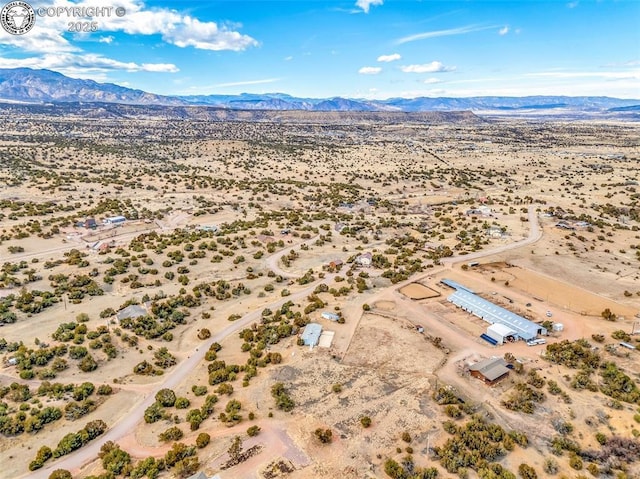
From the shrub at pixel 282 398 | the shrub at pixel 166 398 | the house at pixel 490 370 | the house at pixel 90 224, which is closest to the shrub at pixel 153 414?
the shrub at pixel 166 398

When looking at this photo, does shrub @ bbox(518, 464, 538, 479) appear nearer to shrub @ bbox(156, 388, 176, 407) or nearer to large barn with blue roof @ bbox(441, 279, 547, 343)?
large barn with blue roof @ bbox(441, 279, 547, 343)

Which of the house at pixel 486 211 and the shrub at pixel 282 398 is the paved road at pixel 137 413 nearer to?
the shrub at pixel 282 398

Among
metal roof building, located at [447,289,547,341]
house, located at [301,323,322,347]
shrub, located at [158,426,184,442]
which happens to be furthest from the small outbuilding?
shrub, located at [158,426,184,442]

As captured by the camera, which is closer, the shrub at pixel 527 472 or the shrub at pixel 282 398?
the shrub at pixel 527 472

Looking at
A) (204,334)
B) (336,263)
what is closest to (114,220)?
(336,263)

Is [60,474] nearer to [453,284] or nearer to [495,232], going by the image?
[453,284]
